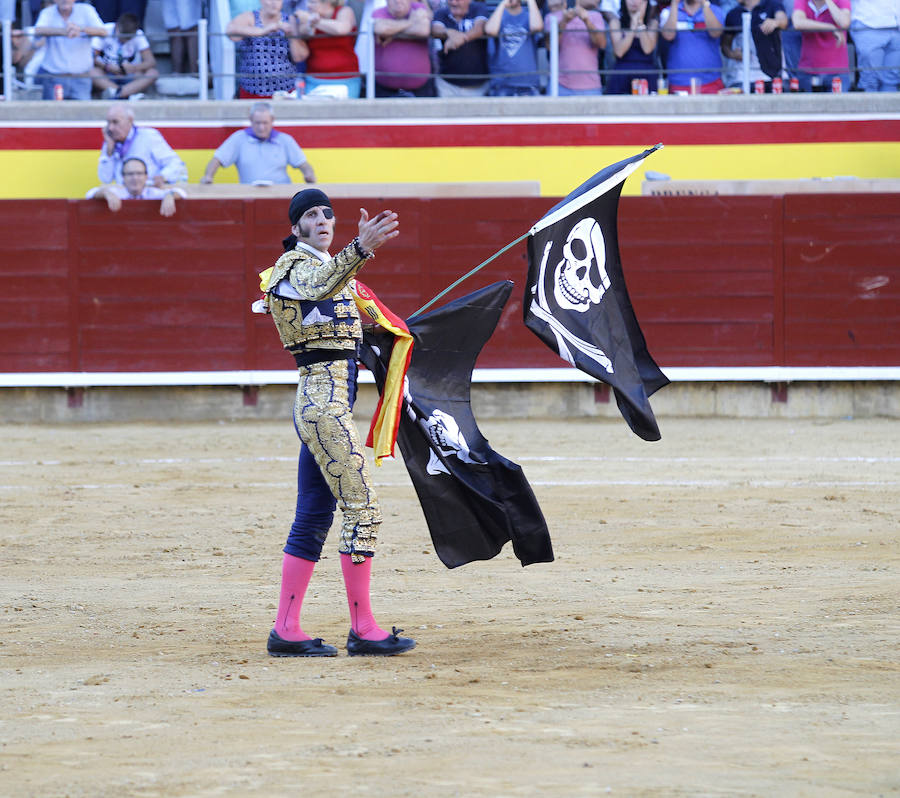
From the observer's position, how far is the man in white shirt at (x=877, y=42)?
38.0ft

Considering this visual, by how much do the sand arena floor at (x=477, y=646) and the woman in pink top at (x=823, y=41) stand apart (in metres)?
4.42

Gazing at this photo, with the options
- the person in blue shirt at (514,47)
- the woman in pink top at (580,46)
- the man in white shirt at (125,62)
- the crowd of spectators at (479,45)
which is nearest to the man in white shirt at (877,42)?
the crowd of spectators at (479,45)

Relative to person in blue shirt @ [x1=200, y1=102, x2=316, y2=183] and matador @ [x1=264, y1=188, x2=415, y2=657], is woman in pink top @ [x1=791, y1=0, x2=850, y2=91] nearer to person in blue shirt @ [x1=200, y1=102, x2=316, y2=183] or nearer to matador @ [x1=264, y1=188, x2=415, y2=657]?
person in blue shirt @ [x1=200, y1=102, x2=316, y2=183]

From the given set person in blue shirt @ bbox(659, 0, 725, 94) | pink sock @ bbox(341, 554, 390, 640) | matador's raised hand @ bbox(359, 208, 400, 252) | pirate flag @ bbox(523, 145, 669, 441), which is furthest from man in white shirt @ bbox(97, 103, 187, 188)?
matador's raised hand @ bbox(359, 208, 400, 252)

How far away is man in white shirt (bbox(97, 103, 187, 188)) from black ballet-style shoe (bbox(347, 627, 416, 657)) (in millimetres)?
7146

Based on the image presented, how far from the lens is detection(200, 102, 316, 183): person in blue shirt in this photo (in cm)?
1096

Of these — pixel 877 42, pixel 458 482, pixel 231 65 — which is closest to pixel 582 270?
pixel 458 482

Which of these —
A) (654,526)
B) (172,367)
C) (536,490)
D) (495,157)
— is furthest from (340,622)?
(495,157)

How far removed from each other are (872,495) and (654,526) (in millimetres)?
1436

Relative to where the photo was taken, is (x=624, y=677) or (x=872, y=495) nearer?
(x=624, y=677)

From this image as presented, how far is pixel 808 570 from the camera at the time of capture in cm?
558

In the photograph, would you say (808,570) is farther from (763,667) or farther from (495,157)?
(495,157)

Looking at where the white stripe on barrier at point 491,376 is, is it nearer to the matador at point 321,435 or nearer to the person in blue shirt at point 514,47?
the person in blue shirt at point 514,47

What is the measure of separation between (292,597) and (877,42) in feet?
29.3
